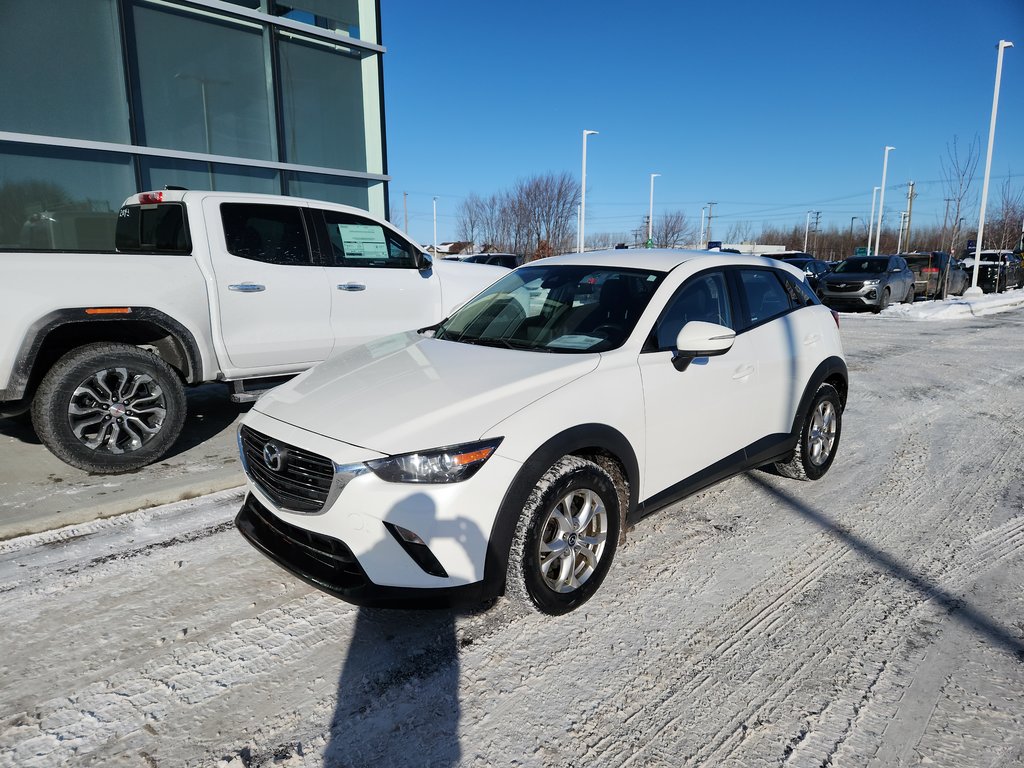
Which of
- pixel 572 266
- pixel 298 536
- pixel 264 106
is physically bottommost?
pixel 298 536

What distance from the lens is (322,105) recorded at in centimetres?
1116

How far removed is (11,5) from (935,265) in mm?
25444

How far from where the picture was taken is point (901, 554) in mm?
3543

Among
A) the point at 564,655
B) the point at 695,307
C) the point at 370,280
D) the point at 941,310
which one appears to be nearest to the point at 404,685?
the point at 564,655

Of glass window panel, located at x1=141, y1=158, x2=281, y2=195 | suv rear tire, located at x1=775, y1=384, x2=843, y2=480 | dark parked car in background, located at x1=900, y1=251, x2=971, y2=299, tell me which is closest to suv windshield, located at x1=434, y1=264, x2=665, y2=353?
suv rear tire, located at x1=775, y1=384, x2=843, y2=480

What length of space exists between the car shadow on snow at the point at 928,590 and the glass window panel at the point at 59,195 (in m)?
9.20

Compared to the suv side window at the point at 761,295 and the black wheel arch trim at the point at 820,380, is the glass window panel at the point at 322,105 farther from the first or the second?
the black wheel arch trim at the point at 820,380

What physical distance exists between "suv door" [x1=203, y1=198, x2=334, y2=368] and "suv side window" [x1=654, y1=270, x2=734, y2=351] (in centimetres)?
318

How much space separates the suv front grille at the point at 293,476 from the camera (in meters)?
2.58

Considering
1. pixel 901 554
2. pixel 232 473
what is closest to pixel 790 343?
pixel 901 554

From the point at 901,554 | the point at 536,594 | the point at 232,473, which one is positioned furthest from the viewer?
the point at 232,473

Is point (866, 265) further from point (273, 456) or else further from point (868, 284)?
→ point (273, 456)

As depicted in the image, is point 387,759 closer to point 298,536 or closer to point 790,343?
point 298,536

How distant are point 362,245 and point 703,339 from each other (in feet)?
12.2
